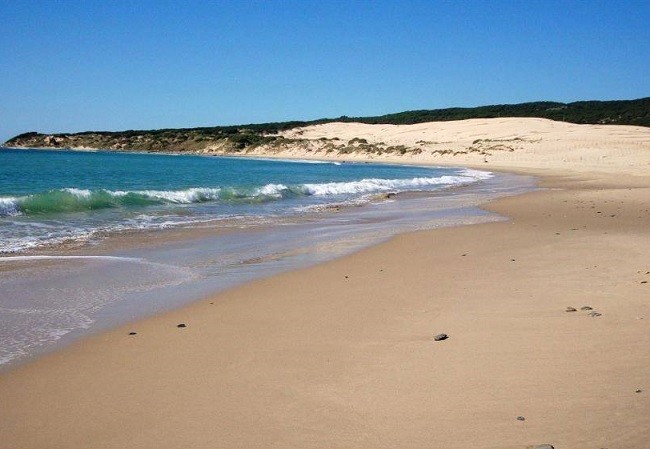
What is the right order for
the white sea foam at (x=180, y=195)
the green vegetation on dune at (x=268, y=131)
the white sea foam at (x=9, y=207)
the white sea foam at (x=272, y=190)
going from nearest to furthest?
the white sea foam at (x=9, y=207) → the white sea foam at (x=180, y=195) → the white sea foam at (x=272, y=190) → the green vegetation on dune at (x=268, y=131)

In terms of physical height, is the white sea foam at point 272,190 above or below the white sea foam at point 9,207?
below

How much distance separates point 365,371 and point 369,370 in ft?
0.11

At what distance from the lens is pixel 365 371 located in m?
4.00

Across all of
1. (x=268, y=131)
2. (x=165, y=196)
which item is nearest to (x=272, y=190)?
(x=165, y=196)

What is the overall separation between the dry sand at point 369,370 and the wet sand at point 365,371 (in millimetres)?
14

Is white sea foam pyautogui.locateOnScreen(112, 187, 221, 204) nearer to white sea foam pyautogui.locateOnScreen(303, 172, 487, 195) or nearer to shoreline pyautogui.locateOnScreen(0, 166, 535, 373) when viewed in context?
white sea foam pyautogui.locateOnScreen(303, 172, 487, 195)

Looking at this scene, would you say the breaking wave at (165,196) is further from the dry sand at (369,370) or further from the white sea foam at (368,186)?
the dry sand at (369,370)

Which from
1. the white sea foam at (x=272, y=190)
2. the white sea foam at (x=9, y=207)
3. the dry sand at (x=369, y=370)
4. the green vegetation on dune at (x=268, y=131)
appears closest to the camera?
the dry sand at (x=369, y=370)

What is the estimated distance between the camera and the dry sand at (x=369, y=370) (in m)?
3.13

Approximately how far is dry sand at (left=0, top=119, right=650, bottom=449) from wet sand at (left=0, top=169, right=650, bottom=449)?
0.01 meters

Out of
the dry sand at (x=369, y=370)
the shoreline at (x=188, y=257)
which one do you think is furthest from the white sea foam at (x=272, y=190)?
the dry sand at (x=369, y=370)

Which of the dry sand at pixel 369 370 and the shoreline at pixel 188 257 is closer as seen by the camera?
the dry sand at pixel 369 370

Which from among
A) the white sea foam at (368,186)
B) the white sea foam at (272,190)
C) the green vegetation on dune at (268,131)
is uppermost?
the green vegetation on dune at (268,131)

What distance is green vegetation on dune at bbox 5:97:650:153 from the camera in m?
86.7
